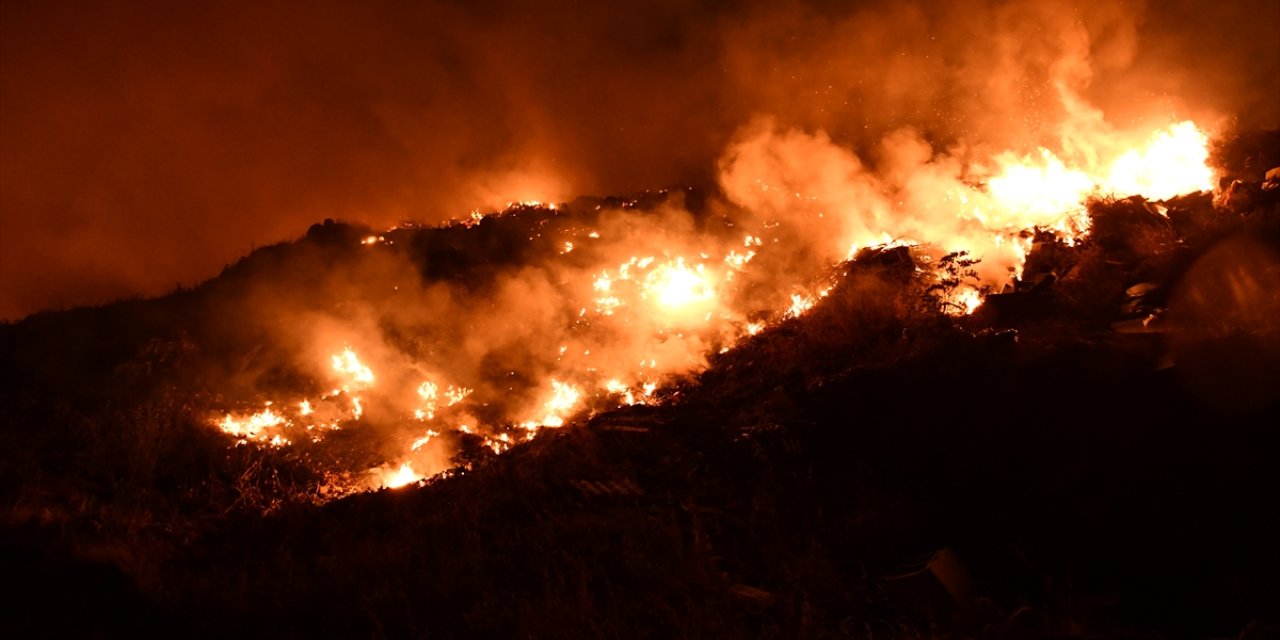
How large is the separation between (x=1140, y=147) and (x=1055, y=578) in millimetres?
9846

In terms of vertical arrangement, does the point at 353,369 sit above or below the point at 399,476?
above

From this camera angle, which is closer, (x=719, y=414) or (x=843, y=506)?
(x=843, y=506)

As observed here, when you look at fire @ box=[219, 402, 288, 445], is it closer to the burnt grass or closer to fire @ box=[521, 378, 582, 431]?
the burnt grass

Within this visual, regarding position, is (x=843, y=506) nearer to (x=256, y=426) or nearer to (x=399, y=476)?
(x=399, y=476)

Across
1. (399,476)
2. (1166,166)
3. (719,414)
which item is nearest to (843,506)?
(719,414)

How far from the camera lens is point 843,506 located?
6.36 metres

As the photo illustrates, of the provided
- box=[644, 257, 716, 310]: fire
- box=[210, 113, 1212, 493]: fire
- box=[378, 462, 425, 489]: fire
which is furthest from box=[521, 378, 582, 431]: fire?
box=[644, 257, 716, 310]: fire

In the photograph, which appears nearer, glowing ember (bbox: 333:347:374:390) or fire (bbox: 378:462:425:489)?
fire (bbox: 378:462:425:489)

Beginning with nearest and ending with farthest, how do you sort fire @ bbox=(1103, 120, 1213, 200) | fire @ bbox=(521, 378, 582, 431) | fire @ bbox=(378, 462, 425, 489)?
fire @ bbox=(378, 462, 425, 489)
fire @ bbox=(521, 378, 582, 431)
fire @ bbox=(1103, 120, 1213, 200)

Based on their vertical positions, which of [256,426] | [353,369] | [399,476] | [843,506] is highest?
[353,369]

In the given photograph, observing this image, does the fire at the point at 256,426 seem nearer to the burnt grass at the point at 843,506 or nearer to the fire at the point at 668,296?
the fire at the point at 668,296

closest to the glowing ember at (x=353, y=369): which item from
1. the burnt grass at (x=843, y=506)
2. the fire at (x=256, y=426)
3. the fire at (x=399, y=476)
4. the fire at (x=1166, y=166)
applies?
the fire at (x=256, y=426)

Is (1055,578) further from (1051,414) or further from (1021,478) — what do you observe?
(1051,414)

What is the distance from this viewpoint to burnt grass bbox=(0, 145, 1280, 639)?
4984mm
